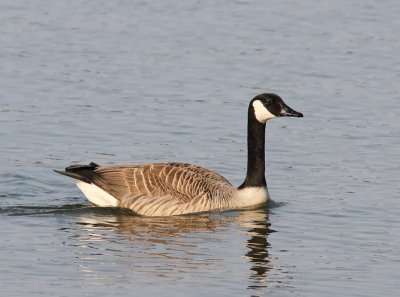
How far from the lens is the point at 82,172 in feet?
51.2

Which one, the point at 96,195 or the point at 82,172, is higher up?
the point at 82,172

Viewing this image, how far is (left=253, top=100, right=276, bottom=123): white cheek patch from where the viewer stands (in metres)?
16.5

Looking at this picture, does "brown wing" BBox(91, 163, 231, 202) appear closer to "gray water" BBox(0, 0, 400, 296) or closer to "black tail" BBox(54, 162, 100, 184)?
"black tail" BBox(54, 162, 100, 184)

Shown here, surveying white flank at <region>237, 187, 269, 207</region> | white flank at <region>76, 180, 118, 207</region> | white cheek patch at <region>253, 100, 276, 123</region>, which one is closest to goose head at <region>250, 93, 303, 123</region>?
white cheek patch at <region>253, 100, 276, 123</region>

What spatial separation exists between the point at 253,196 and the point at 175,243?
96.1 inches

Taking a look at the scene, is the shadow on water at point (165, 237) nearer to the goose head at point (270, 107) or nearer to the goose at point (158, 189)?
the goose at point (158, 189)

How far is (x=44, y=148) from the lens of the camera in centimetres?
1811

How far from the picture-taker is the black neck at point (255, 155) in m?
16.3

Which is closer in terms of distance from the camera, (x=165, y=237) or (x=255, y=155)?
(x=165, y=237)

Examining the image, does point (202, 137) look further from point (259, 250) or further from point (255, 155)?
point (259, 250)

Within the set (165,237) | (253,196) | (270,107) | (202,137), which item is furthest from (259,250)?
(202,137)

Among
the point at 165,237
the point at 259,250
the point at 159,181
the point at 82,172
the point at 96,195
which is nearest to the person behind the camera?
the point at 259,250

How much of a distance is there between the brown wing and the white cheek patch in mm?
1251

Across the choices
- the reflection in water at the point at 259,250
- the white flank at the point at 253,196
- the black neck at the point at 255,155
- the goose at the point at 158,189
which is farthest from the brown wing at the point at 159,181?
the reflection in water at the point at 259,250
